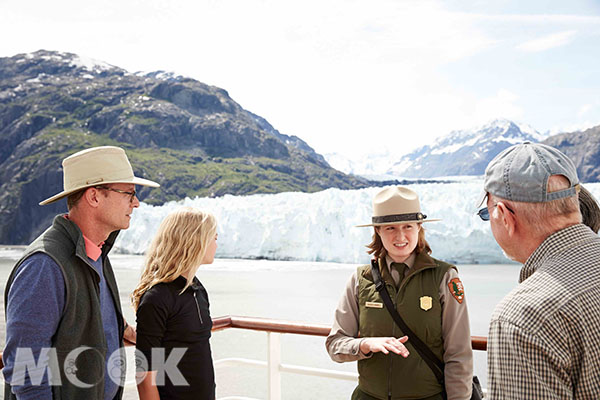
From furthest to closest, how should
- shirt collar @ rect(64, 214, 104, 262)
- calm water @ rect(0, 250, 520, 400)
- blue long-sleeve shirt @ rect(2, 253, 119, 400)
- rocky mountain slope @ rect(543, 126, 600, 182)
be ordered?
rocky mountain slope @ rect(543, 126, 600, 182) < calm water @ rect(0, 250, 520, 400) < shirt collar @ rect(64, 214, 104, 262) < blue long-sleeve shirt @ rect(2, 253, 119, 400)

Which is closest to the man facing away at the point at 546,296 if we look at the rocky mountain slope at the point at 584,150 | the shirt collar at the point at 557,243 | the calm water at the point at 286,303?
the shirt collar at the point at 557,243

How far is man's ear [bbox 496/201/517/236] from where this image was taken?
841 mm

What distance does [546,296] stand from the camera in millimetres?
737

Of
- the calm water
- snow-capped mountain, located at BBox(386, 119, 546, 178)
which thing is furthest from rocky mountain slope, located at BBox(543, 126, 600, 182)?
snow-capped mountain, located at BBox(386, 119, 546, 178)

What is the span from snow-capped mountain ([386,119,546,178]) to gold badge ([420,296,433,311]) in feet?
563

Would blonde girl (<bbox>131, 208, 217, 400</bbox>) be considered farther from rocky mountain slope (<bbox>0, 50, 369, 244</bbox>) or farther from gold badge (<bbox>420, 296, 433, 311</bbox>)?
rocky mountain slope (<bbox>0, 50, 369, 244</bbox>)

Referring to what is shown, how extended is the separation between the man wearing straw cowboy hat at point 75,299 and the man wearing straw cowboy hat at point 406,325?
62cm

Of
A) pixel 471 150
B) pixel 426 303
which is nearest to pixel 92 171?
pixel 426 303

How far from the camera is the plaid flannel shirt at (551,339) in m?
0.72

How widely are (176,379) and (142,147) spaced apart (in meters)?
62.1

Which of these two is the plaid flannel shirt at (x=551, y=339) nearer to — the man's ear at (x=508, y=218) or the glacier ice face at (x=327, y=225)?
the man's ear at (x=508, y=218)

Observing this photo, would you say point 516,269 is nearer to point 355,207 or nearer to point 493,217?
point 355,207

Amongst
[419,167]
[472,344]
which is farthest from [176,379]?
[419,167]

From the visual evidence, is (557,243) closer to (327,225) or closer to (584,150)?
(327,225)
